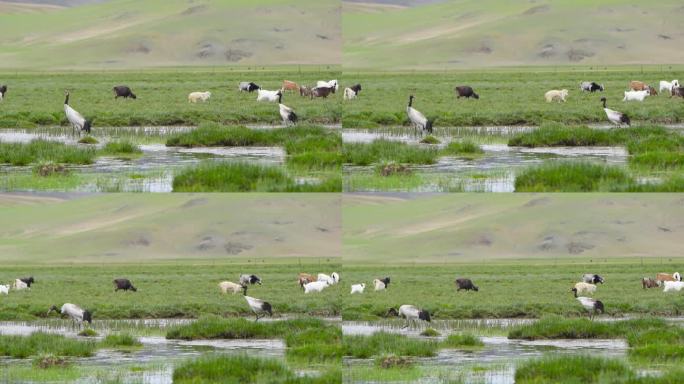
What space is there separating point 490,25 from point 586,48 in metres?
Answer: 25.4

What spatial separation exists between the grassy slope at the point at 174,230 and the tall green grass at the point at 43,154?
73.5 m

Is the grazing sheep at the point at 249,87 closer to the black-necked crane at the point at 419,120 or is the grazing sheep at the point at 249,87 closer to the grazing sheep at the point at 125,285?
the grazing sheep at the point at 125,285

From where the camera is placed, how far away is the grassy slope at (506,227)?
119875 mm

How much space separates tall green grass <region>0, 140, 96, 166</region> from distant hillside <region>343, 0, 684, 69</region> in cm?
6923

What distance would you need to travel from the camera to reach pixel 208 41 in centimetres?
15888

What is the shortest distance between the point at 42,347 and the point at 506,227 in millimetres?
123503

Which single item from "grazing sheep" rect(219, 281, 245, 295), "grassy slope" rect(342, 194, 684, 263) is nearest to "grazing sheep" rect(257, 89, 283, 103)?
"grazing sheep" rect(219, 281, 245, 295)

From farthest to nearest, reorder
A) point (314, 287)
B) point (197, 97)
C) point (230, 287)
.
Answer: point (197, 97), point (230, 287), point (314, 287)

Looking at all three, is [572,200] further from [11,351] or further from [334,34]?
[11,351]

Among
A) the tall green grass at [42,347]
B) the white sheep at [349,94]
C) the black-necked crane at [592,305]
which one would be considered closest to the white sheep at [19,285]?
the white sheep at [349,94]

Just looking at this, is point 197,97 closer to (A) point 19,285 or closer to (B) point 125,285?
(B) point 125,285

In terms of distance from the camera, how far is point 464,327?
3641cm

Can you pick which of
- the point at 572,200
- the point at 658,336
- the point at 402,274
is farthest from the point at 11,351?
the point at 572,200

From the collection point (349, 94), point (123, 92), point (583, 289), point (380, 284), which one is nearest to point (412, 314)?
point (380, 284)
